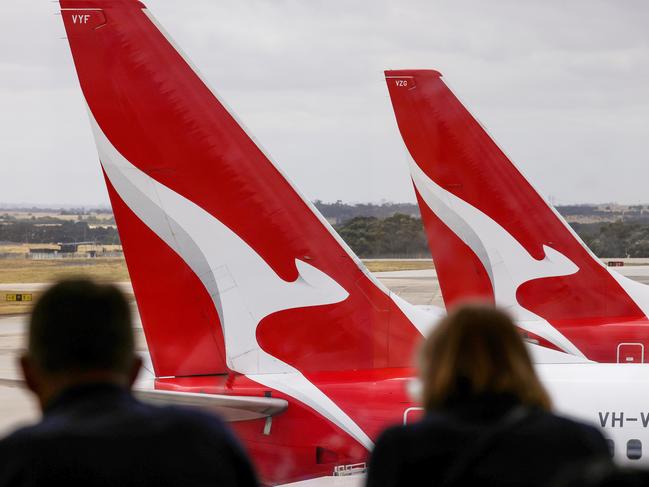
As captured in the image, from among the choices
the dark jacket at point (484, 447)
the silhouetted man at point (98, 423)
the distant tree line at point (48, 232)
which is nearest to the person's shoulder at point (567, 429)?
the dark jacket at point (484, 447)

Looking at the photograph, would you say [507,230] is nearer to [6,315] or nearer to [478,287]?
[478,287]

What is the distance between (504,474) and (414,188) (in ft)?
40.9

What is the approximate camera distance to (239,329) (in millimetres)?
9375

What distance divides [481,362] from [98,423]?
1185 mm

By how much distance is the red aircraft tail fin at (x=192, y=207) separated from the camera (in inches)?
368

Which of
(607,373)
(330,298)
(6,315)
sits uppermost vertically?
(330,298)

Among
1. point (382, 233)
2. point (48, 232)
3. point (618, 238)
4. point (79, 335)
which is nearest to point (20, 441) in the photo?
point (79, 335)

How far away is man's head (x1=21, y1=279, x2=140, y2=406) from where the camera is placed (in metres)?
2.78

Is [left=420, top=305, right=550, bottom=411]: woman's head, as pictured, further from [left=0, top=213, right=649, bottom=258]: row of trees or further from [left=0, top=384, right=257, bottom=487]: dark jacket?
[left=0, top=213, right=649, bottom=258]: row of trees

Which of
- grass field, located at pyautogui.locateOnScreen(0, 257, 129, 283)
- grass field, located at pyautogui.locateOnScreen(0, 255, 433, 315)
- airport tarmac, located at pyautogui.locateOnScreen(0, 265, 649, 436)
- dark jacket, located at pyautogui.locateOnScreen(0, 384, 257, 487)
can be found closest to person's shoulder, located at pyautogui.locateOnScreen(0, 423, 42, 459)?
dark jacket, located at pyautogui.locateOnScreen(0, 384, 257, 487)

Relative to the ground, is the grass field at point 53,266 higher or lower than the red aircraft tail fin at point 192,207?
lower

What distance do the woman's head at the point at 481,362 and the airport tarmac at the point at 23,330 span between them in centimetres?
95

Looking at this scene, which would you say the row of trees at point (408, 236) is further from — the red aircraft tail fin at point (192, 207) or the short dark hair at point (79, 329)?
the short dark hair at point (79, 329)

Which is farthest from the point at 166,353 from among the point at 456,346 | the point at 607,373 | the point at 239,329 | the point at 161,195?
the point at 456,346
